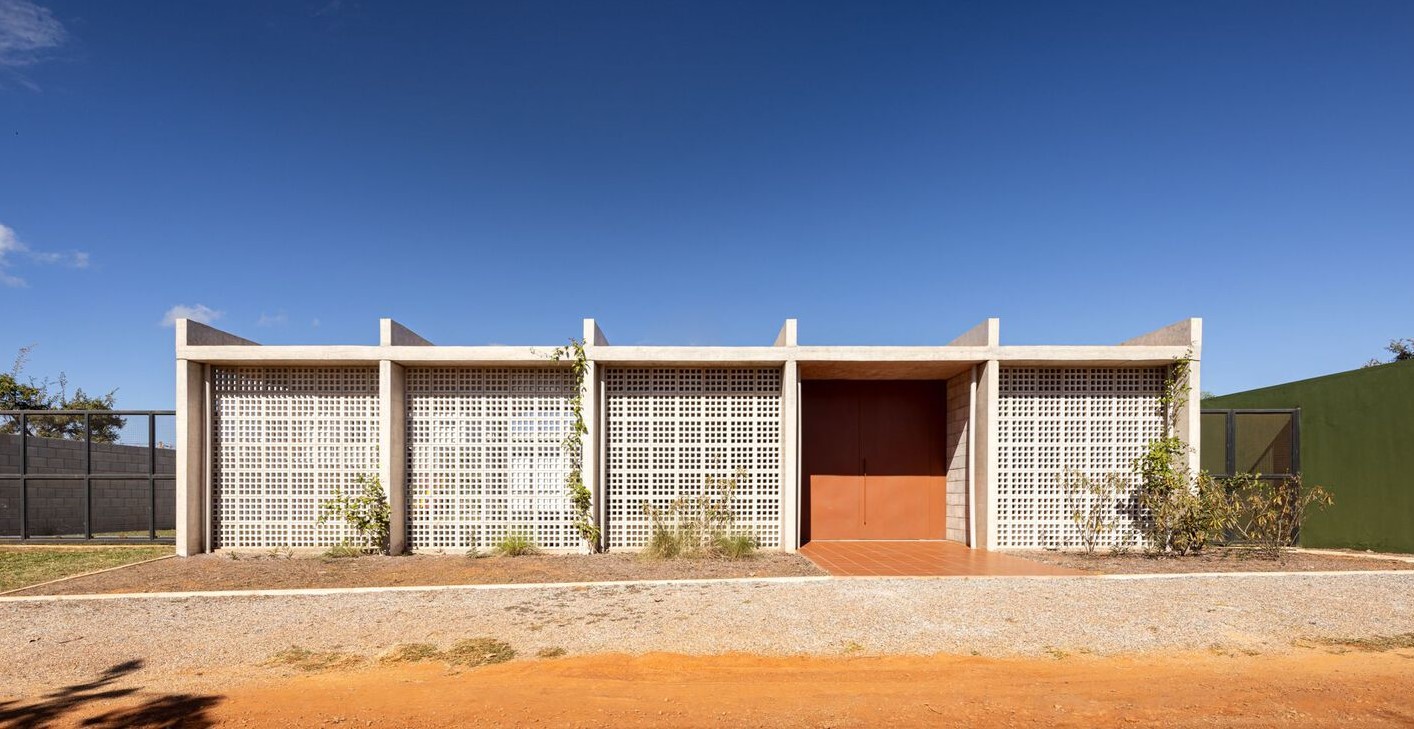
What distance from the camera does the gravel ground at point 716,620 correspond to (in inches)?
184

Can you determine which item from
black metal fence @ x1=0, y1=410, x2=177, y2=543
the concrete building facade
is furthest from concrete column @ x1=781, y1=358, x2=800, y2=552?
black metal fence @ x1=0, y1=410, x2=177, y2=543

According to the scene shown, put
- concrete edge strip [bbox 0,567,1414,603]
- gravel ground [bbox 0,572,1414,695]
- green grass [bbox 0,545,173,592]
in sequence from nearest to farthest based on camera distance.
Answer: gravel ground [bbox 0,572,1414,695] → concrete edge strip [bbox 0,567,1414,603] → green grass [bbox 0,545,173,592]

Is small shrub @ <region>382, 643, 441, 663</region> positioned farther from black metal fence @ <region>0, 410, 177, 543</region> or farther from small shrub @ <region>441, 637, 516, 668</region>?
black metal fence @ <region>0, 410, 177, 543</region>

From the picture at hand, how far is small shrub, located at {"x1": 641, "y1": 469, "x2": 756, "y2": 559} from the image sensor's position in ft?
28.9

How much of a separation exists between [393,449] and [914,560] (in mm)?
6758

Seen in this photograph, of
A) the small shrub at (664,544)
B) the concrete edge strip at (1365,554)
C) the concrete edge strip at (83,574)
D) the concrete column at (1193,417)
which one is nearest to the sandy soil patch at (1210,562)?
the concrete edge strip at (1365,554)

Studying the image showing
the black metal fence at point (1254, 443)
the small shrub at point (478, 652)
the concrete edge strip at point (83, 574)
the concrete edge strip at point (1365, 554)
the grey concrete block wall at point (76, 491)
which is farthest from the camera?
the grey concrete block wall at point (76, 491)

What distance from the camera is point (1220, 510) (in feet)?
27.7

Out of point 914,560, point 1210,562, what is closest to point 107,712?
point 914,560

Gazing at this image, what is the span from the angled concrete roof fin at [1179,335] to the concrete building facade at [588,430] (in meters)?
0.03

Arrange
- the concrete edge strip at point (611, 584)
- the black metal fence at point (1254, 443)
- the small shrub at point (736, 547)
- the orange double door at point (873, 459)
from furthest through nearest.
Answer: the orange double door at point (873, 459), the black metal fence at point (1254, 443), the small shrub at point (736, 547), the concrete edge strip at point (611, 584)

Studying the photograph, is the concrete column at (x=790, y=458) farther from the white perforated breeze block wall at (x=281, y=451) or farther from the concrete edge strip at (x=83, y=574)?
the concrete edge strip at (x=83, y=574)

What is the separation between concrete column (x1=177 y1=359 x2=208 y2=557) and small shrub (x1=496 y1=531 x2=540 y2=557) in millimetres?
3905

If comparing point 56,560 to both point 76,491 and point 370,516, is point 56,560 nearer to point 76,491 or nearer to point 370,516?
point 76,491
